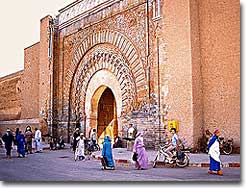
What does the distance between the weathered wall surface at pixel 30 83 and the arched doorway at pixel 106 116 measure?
3.20 metres

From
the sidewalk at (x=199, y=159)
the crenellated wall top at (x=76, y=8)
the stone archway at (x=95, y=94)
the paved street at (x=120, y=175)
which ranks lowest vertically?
the paved street at (x=120, y=175)

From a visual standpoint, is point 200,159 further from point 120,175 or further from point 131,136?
point 131,136

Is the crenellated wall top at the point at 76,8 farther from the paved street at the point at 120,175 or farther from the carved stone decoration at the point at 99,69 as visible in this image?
the paved street at the point at 120,175

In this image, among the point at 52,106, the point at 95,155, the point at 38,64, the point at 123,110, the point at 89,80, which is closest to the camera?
the point at 95,155

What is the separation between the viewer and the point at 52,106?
44.8 ft

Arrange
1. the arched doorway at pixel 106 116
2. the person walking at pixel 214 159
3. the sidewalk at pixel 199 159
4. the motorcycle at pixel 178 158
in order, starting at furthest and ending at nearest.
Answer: the arched doorway at pixel 106 116 → the motorcycle at pixel 178 158 → the sidewalk at pixel 199 159 → the person walking at pixel 214 159

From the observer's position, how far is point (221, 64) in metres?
8.09

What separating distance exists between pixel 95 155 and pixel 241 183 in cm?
500

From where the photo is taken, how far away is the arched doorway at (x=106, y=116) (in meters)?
12.9

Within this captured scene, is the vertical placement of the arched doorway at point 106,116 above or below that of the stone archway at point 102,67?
below

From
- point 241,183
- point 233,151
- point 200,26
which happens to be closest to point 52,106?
point 200,26

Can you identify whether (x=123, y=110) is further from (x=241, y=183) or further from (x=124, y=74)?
(x=241, y=183)

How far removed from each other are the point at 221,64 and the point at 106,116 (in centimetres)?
590

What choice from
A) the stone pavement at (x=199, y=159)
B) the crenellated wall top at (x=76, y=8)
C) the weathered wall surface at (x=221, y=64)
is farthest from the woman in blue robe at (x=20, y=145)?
the weathered wall surface at (x=221, y=64)
